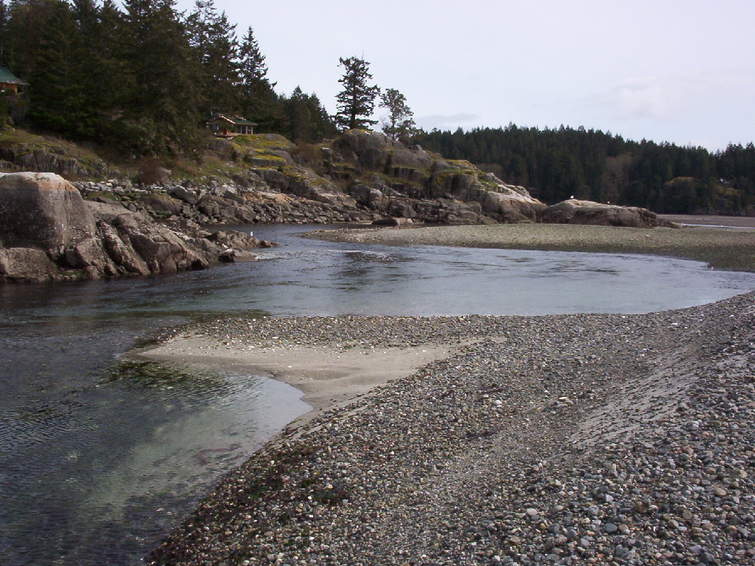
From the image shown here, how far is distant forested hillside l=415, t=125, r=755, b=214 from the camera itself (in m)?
152

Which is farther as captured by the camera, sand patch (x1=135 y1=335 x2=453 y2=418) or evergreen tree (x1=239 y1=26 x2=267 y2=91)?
evergreen tree (x1=239 y1=26 x2=267 y2=91)

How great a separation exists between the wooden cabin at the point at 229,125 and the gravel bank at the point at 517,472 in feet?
296

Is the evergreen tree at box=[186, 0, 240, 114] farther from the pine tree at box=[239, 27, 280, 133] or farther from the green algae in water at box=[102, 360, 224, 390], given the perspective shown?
the green algae in water at box=[102, 360, 224, 390]

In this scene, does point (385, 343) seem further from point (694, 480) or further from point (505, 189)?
point (505, 189)

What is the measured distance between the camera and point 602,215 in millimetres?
82375

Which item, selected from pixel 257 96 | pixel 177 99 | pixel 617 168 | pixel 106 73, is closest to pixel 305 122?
pixel 257 96

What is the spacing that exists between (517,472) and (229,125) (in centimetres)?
9944

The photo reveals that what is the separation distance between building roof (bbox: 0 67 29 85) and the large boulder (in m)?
51.8

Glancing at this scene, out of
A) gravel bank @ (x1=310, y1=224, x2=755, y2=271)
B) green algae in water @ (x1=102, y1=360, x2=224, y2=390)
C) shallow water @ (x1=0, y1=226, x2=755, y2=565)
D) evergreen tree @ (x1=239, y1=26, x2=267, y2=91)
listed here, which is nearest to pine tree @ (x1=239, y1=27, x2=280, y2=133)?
evergreen tree @ (x1=239, y1=26, x2=267, y2=91)

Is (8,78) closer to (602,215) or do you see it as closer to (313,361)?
(313,361)

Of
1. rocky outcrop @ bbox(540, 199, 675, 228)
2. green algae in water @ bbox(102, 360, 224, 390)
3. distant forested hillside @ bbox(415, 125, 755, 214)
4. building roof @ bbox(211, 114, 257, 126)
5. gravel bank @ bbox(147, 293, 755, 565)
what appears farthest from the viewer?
distant forested hillside @ bbox(415, 125, 755, 214)

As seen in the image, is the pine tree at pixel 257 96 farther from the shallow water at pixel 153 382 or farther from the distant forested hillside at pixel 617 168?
the shallow water at pixel 153 382

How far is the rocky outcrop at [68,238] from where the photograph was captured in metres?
31.1

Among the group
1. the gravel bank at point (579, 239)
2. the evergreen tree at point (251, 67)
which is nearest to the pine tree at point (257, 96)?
the evergreen tree at point (251, 67)
